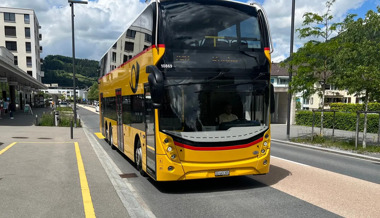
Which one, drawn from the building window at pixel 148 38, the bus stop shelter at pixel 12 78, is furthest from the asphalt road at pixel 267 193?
the bus stop shelter at pixel 12 78

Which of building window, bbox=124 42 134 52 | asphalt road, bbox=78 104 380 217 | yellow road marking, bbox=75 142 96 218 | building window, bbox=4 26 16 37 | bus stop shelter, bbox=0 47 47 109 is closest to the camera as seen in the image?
yellow road marking, bbox=75 142 96 218

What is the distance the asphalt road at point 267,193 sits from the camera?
562 centimetres

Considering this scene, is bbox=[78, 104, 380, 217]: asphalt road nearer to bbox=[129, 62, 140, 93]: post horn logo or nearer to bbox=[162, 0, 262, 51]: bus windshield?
bbox=[129, 62, 140, 93]: post horn logo

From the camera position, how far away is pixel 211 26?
6.88 metres

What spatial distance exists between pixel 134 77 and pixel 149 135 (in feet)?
7.10

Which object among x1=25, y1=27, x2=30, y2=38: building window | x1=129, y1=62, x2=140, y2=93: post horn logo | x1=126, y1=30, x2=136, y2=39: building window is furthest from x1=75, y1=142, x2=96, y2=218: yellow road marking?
x1=25, y1=27, x2=30, y2=38: building window

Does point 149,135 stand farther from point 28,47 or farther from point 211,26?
point 28,47

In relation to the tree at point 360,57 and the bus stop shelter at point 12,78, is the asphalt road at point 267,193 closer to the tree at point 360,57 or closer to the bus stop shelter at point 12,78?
the tree at point 360,57

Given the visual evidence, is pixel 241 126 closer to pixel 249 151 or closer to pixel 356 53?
pixel 249 151

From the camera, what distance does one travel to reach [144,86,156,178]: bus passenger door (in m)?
6.74

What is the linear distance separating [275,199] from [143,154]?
10.8 feet

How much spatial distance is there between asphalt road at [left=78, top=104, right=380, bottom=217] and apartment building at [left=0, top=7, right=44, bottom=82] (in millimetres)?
72285

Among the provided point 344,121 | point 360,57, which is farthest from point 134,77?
point 344,121

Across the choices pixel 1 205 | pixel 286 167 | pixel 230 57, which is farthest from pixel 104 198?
pixel 286 167
